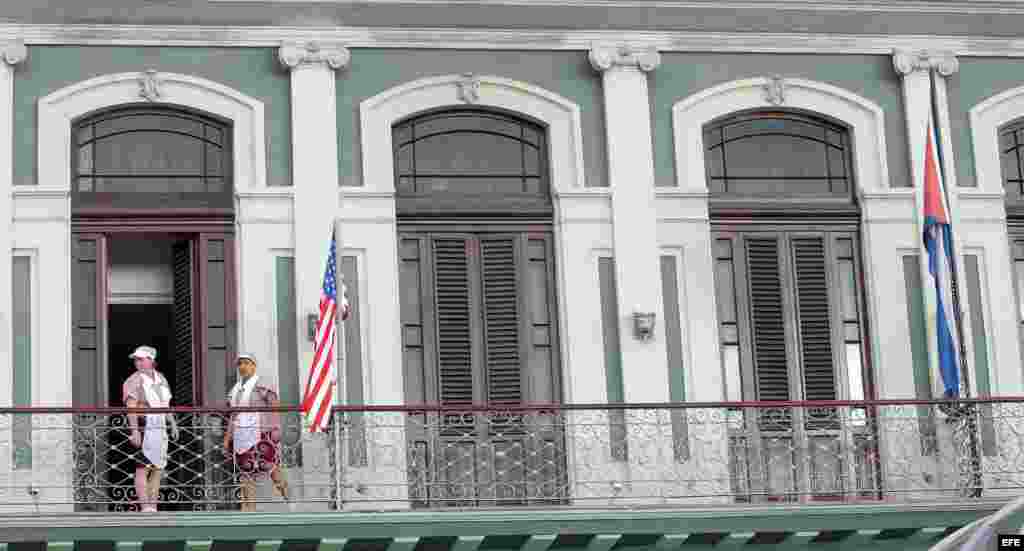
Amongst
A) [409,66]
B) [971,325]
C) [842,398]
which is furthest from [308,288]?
[971,325]

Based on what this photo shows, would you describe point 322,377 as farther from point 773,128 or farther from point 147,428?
point 773,128

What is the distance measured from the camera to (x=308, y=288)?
1681cm

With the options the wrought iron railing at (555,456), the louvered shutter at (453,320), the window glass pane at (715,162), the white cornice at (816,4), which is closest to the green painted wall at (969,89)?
the white cornice at (816,4)

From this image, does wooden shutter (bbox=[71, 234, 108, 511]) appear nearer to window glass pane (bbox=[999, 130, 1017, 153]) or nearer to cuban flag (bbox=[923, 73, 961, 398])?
cuban flag (bbox=[923, 73, 961, 398])

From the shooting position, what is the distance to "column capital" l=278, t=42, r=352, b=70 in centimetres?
1727

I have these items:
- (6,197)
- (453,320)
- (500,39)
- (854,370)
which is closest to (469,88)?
(500,39)

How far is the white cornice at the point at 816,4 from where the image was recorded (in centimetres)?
1791

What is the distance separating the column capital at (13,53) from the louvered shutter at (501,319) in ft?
14.3

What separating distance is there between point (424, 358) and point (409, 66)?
2661 mm

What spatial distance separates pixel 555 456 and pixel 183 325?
3.49 meters

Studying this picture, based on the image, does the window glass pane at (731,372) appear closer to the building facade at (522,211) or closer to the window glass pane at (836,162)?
the building facade at (522,211)

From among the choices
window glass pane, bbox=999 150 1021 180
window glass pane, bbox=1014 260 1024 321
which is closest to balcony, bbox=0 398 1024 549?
window glass pane, bbox=1014 260 1024 321

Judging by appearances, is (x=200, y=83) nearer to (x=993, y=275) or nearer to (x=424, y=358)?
(x=424, y=358)

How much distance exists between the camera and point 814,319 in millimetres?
17844
